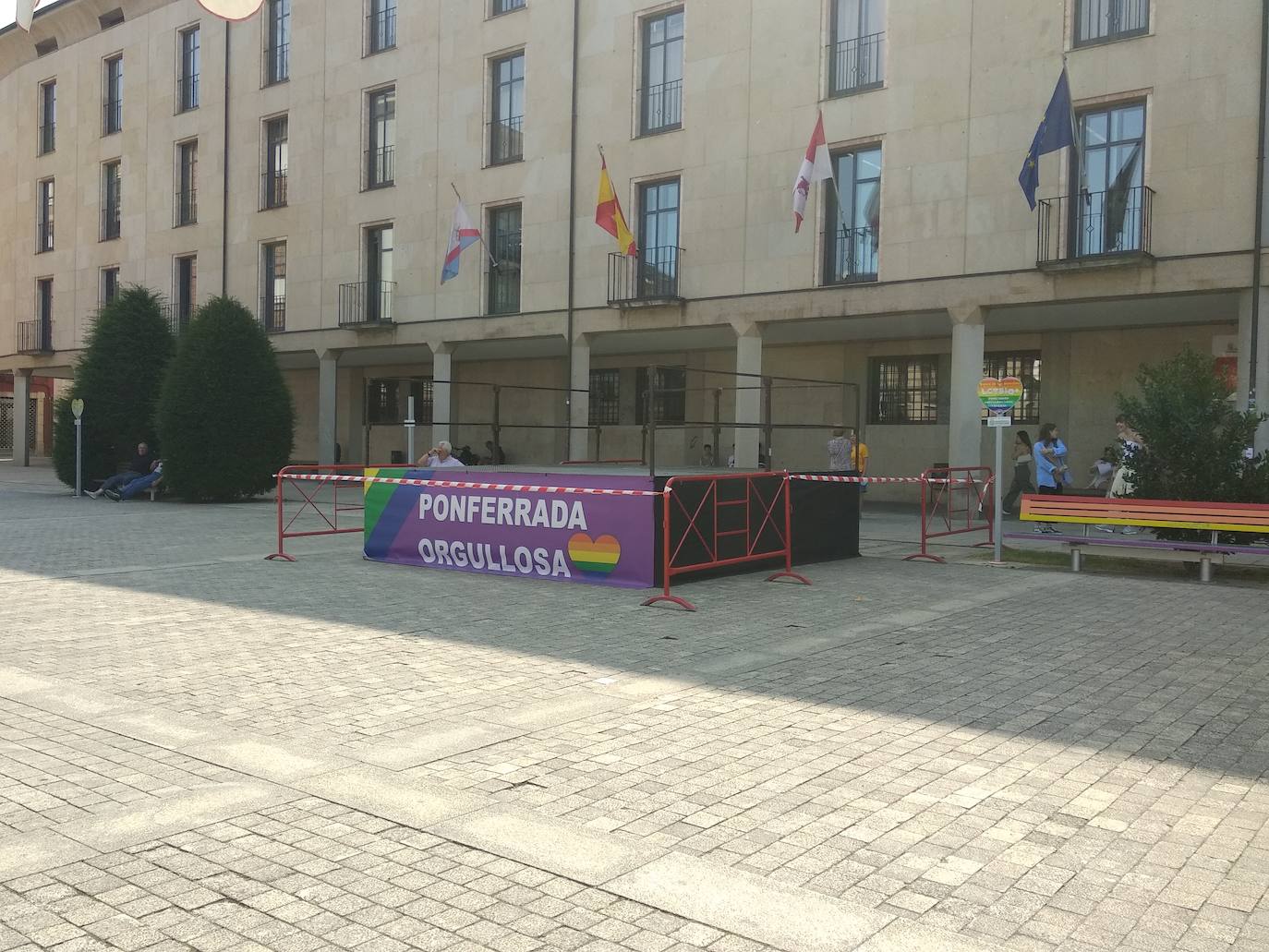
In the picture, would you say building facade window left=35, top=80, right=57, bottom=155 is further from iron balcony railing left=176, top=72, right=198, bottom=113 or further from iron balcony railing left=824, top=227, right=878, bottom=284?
iron balcony railing left=824, top=227, right=878, bottom=284

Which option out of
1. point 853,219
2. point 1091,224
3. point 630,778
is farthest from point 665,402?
point 630,778

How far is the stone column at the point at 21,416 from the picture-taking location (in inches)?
1725

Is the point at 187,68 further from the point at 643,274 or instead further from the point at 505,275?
the point at 643,274

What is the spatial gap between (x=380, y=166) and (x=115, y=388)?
9.51 m

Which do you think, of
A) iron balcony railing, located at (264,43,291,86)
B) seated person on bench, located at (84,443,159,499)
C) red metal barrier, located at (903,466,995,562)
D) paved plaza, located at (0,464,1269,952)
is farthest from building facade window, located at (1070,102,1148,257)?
iron balcony railing, located at (264,43,291,86)

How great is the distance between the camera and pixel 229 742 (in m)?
5.56

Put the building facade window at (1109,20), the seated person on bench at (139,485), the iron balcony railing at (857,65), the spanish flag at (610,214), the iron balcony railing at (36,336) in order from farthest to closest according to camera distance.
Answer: the iron balcony railing at (36,336) < the seated person on bench at (139,485) < the spanish flag at (610,214) < the iron balcony railing at (857,65) < the building facade window at (1109,20)

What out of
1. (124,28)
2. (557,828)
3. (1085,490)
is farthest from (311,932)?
(124,28)

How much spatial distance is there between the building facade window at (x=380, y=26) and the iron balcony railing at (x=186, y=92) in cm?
848

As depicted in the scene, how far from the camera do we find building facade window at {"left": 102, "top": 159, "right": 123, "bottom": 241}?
3928 centimetres

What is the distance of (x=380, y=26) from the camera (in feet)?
102

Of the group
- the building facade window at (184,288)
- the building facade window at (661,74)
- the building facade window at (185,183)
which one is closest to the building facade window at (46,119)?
the building facade window at (185,183)

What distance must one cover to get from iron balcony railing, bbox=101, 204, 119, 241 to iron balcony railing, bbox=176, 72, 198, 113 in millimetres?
5034

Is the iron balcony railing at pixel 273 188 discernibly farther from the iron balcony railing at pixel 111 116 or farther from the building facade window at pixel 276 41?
the iron balcony railing at pixel 111 116
